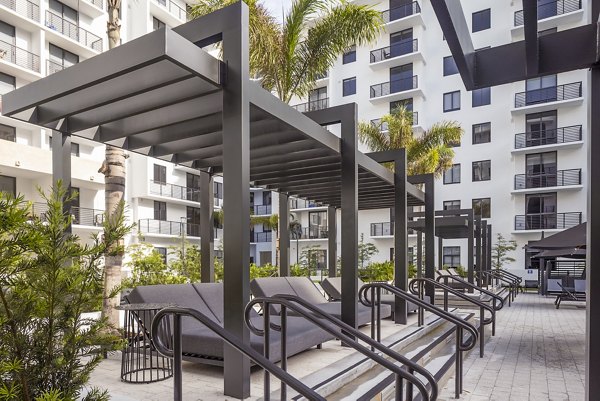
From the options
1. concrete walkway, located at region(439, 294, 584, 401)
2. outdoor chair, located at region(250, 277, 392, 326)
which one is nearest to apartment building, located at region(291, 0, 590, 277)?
concrete walkway, located at region(439, 294, 584, 401)

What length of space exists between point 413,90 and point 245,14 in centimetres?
2942

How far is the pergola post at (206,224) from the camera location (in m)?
8.05

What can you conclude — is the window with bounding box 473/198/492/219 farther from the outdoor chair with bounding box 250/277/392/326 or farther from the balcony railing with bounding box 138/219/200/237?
the outdoor chair with bounding box 250/277/392/326

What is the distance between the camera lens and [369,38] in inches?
495

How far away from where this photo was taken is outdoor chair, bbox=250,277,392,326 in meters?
6.95

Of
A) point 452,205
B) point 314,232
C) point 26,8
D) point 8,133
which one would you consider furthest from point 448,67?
point 8,133

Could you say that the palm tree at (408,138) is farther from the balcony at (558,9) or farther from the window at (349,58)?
the window at (349,58)

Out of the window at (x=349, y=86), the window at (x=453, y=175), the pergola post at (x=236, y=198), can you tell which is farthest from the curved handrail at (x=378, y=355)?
the window at (x=349, y=86)

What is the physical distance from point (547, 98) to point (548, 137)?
2459mm

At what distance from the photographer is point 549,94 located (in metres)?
27.9

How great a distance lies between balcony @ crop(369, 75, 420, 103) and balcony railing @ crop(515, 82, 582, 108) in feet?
22.1

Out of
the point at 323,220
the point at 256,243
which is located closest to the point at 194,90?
the point at 323,220

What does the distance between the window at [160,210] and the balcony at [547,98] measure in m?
24.2

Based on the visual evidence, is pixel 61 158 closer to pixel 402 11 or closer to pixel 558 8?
pixel 558 8
